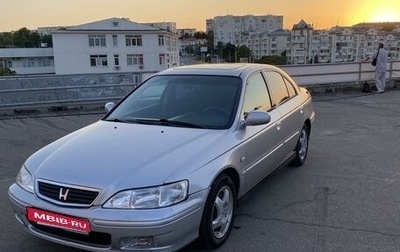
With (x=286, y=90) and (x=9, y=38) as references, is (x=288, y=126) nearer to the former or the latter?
(x=286, y=90)

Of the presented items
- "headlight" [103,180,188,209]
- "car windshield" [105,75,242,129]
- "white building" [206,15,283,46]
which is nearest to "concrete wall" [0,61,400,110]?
"car windshield" [105,75,242,129]

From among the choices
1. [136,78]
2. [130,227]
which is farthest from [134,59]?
[130,227]

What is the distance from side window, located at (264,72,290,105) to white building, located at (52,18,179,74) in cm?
6495

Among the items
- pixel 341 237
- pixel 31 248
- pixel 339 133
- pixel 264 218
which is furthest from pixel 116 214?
pixel 339 133

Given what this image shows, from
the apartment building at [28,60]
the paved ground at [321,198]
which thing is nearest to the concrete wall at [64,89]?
the paved ground at [321,198]

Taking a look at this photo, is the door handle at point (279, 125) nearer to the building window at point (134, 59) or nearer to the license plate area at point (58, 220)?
the license plate area at point (58, 220)

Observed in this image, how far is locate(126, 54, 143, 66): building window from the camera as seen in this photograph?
7250 centimetres

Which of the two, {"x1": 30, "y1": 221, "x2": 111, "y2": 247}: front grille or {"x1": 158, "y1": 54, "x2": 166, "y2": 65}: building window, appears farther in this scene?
{"x1": 158, "y1": 54, "x2": 166, "y2": 65}: building window

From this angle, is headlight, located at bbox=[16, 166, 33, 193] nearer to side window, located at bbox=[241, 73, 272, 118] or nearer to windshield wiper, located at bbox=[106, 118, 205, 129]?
windshield wiper, located at bbox=[106, 118, 205, 129]

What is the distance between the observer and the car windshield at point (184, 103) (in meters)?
3.97

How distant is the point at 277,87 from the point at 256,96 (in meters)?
0.80

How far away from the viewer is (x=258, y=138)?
4129 millimetres

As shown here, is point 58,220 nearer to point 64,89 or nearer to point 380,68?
point 64,89

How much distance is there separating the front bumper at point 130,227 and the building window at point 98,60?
71519 mm
